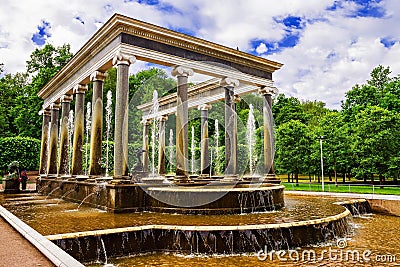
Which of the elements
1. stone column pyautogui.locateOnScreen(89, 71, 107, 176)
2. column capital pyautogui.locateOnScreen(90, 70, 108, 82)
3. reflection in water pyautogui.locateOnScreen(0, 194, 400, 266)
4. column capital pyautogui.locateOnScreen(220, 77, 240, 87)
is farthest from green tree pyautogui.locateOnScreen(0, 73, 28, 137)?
reflection in water pyautogui.locateOnScreen(0, 194, 400, 266)

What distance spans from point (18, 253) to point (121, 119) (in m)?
8.46

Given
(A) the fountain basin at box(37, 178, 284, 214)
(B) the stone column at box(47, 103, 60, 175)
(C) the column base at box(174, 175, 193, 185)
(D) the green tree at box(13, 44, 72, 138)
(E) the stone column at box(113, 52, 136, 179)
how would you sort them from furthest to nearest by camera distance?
(D) the green tree at box(13, 44, 72, 138), (B) the stone column at box(47, 103, 60, 175), (C) the column base at box(174, 175, 193, 185), (E) the stone column at box(113, 52, 136, 179), (A) the fountain basin at box(37, 178, 284, 214)

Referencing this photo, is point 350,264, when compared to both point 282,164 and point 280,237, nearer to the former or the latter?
point 280,237

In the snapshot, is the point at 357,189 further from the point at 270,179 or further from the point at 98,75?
the point at 98,75

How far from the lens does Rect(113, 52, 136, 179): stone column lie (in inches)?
551

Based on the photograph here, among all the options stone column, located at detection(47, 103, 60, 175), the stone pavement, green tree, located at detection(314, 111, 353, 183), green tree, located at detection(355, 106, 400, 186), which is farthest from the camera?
green tree, located at detection(314, 111, 353, 183)

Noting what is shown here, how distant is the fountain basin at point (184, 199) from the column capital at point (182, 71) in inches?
232

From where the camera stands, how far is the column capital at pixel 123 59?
47.7 feet

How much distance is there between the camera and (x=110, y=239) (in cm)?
838

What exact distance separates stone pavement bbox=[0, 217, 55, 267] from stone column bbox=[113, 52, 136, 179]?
19.5 feet

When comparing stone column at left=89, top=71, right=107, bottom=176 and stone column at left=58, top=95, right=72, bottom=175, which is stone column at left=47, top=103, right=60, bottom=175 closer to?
stone column at left=58, top=95, right=72, bottom=175

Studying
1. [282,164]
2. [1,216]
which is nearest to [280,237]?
[1,216]

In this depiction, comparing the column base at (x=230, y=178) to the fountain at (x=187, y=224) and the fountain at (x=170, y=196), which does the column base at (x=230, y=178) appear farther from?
the fountain at (x=187, y=224)

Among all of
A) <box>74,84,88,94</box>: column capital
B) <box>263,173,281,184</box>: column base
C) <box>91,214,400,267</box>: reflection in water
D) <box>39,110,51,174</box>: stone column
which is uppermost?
<box>74,84,88,94</box>: column capital
